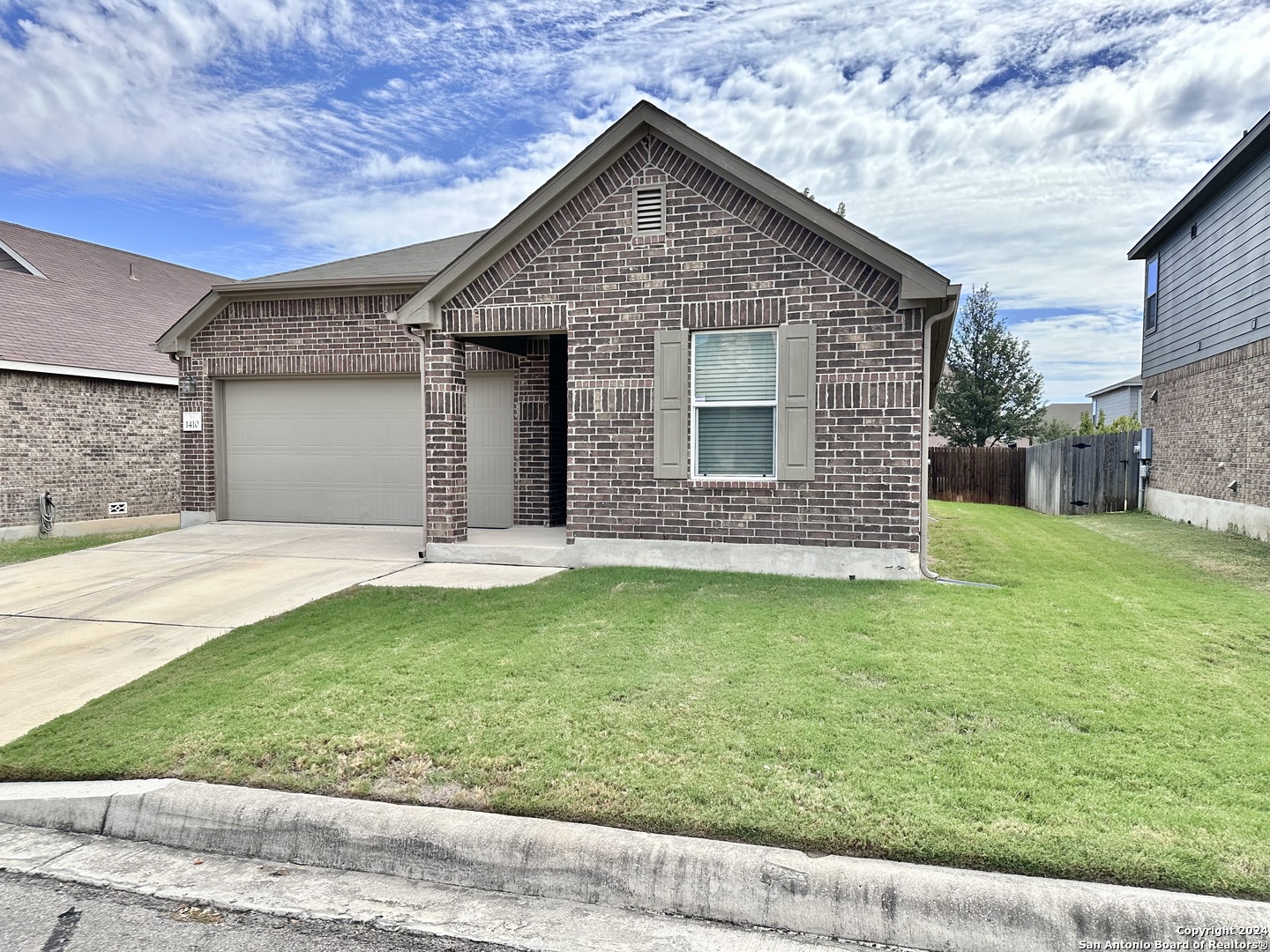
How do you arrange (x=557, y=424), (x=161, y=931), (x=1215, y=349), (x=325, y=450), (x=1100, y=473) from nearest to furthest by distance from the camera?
(x=161, y=931), (x=557, y=424), (x=325, y=450), (x=1215, y=349), (x=1100, y=473)

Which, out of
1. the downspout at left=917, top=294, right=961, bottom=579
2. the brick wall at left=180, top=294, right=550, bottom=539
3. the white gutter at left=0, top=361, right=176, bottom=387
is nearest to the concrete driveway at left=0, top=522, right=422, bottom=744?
the brick wall at left=180, top=294, right=550, bottom=539

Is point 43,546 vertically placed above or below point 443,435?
below

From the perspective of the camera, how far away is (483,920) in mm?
3051

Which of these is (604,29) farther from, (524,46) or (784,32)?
(784,32)

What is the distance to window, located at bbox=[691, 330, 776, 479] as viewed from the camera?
8.57 meters

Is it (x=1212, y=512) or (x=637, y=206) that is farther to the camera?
(x=1212, y=512)

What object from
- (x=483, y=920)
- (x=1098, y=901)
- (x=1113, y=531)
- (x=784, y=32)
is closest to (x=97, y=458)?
(x=784, y=32)

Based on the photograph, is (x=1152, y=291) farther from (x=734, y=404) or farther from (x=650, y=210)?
(x=650, y=210)

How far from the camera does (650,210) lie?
29.1 feet

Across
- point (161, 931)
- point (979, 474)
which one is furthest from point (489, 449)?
point (979, 474)

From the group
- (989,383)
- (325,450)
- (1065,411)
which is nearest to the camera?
(325,450)

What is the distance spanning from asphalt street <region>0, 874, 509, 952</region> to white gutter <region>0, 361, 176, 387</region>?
522 inches

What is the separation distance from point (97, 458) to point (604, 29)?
477 inches

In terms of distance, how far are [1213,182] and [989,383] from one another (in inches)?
924
